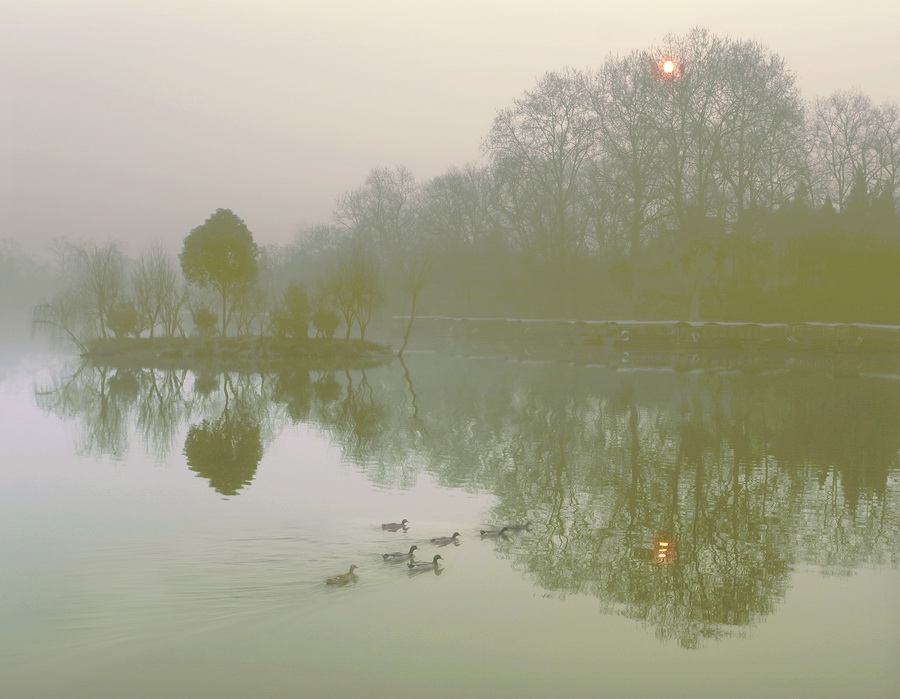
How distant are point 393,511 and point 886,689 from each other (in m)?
7.11

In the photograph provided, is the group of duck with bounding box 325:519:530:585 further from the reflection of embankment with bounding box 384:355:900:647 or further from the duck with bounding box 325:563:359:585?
the reflection of embankment with bounding box 384:355:900:647

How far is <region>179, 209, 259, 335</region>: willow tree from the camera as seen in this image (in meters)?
47.6

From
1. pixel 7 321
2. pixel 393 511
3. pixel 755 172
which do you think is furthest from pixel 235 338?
pixel 7 321

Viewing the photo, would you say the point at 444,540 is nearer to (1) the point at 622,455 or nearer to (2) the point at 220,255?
(1) the point at 622,455

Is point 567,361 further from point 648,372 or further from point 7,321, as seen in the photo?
point 7,321

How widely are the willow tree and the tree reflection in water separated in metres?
13.2

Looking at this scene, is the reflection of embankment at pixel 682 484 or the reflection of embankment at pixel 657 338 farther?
the reflection of embankment at pixel 657 338

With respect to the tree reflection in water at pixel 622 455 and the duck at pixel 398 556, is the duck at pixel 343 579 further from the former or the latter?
the tree reflection in water at pixel 622 455

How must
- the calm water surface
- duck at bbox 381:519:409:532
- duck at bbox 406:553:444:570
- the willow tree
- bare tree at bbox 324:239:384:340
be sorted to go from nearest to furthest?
1. the calm water surface
2. duck at bbox 406:553:444:570
3. duck at bbox 381:519:409:532
4. bare tree at bbox 324:239:384:340
5. the willow tree

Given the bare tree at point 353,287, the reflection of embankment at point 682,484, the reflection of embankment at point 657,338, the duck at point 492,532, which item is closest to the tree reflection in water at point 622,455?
the reflection of embankment at point 682,484

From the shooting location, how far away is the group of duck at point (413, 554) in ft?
32.6

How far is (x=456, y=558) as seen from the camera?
1088cm

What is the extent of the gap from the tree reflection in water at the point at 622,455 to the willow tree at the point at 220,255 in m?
13.2

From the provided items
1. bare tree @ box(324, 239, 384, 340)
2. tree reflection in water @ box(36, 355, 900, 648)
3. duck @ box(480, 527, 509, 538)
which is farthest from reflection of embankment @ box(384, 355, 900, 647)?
bare tree @ box(324, 239, 384, 340)
